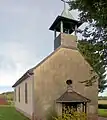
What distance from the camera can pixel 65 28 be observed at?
93.3ft

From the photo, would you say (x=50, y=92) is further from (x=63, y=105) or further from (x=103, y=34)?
(x=103, y=34)

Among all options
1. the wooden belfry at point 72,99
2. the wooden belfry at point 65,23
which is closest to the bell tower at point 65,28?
the wooden belfry at point 65,23

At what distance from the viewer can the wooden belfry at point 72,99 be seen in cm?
2467

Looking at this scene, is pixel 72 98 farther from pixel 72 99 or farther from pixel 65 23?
pixel 65 23

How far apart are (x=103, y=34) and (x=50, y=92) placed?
13.1 m

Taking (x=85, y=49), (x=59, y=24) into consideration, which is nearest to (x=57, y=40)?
(x=59, y=24)

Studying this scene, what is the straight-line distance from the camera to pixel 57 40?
28.2 m

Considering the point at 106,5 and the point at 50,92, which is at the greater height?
the point at 106,5

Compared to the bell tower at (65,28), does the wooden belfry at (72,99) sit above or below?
below

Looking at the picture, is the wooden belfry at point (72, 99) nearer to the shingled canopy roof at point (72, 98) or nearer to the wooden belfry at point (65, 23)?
the shingled canopy roof at point (72, 98)

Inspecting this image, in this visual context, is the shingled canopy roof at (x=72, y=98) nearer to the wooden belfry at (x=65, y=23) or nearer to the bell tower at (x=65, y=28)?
the bell tower at (x=65, y=28)

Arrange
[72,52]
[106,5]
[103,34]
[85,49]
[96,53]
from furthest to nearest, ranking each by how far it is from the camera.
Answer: [72,52] → [85,49] → [96,53] → [103,34] → [106,5]

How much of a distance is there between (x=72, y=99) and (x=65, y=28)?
7.45 m

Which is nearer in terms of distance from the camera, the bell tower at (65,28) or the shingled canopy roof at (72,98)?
the shingled canopy roof at (72,98)
